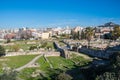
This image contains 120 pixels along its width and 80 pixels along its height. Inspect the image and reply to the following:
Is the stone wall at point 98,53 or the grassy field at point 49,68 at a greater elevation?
the stone wall at point 98,53

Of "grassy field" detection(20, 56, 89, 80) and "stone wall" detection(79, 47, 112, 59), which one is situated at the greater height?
"stone wall" detection(79, 47, 112, 59)

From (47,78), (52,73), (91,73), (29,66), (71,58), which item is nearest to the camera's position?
(91,73)

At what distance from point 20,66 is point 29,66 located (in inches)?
62.7

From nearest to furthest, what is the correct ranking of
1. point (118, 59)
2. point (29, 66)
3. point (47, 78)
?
1. point (118, 59)
2. point (47, 78)
3. point (29, 66)

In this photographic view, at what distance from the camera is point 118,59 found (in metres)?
23.6

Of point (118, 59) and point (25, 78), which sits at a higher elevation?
point (118, 59)

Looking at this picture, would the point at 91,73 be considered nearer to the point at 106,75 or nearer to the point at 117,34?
the point at 106,75

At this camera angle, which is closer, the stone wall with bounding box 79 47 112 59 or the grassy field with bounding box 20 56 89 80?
the grassy field with bounding box 20 56 89 80

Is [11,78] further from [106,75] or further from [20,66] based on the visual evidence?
[20,66]

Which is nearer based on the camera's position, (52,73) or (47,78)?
(47,78)

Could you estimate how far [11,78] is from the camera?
21.6m

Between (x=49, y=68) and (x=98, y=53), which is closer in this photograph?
(x=49, y=68)

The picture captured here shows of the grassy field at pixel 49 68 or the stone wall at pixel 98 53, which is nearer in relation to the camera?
the grassy field at pixel 49 68

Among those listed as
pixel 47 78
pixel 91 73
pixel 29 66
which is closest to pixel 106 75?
pixel 91 73
